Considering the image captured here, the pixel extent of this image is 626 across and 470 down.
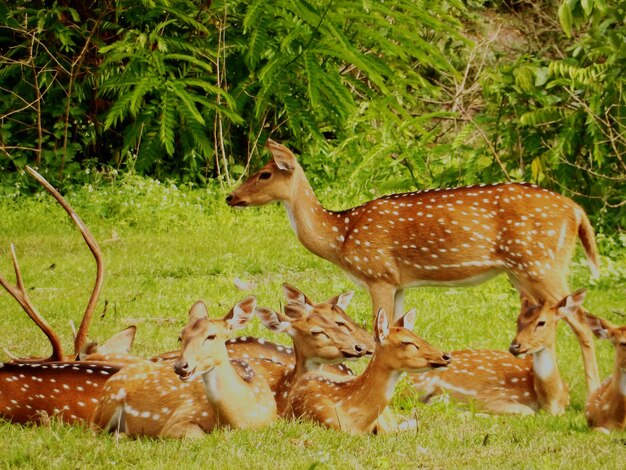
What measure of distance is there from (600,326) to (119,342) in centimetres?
297

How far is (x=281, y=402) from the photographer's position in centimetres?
675

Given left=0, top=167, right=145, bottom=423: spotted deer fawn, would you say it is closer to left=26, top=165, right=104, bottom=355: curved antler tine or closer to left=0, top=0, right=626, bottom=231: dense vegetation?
left=26, top=165, right=104, bottom=355: curved antler tine

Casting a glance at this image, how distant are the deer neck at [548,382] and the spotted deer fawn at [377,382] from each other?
1.34 meters

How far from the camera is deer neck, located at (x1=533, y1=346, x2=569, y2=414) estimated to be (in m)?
7.37

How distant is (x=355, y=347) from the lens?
6590 mm

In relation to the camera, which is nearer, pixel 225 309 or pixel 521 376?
pixel 521 376

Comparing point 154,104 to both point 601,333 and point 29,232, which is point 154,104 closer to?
point 29,232

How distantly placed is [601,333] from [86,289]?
18.0 ft

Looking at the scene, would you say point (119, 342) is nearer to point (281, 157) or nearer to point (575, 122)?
point (281, 157)

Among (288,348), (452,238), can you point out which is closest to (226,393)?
(288,348)

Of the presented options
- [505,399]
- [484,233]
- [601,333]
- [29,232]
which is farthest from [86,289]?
[601,333]

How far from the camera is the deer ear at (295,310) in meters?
6.85

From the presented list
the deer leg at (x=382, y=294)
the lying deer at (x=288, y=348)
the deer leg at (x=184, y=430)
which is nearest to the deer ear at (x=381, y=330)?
the lying deer at (x=288, y=348)

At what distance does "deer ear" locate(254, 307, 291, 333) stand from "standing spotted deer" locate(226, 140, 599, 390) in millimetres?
2065
